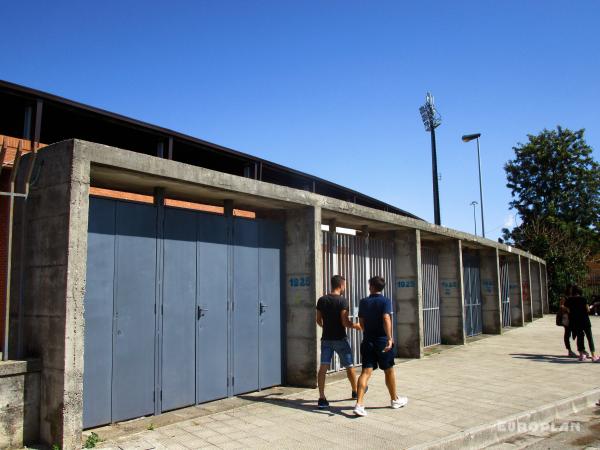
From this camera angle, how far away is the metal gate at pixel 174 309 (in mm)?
5539

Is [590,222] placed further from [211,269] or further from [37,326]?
[37,326]

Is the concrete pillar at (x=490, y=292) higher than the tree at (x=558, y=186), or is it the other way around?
the tree at (x=558, y=186)

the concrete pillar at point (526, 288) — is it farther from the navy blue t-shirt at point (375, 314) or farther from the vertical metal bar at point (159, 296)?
the vertical metal bar at point (159, 296)

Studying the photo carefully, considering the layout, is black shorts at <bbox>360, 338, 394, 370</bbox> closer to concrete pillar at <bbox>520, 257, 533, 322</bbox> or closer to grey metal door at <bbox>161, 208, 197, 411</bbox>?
grey metal door at <bbox>161, 208, 197, 411</bbox>

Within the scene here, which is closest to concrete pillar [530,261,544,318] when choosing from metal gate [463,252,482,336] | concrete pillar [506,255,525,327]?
concrete pillar [506,255,525,327]

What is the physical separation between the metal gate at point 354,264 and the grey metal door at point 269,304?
4.71ft

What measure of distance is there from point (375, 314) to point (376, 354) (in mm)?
509

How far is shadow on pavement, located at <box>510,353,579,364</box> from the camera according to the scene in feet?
34.3

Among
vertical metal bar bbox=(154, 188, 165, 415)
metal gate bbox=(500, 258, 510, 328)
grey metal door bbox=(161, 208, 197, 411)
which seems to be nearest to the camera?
vertical metal bar bbox=(154, 188, 165, 415)

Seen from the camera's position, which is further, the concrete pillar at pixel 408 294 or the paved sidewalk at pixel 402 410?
the concrete pillar at pixel 408 294

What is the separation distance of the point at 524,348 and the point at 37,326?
1158 centimetres

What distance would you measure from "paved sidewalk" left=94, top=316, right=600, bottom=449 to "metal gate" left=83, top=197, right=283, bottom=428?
57cm

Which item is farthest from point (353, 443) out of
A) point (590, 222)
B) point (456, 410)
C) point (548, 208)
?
point (590, 222)

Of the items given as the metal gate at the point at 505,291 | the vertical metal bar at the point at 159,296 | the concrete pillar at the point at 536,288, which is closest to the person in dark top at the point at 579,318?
the metal gate at the point at 505,291
